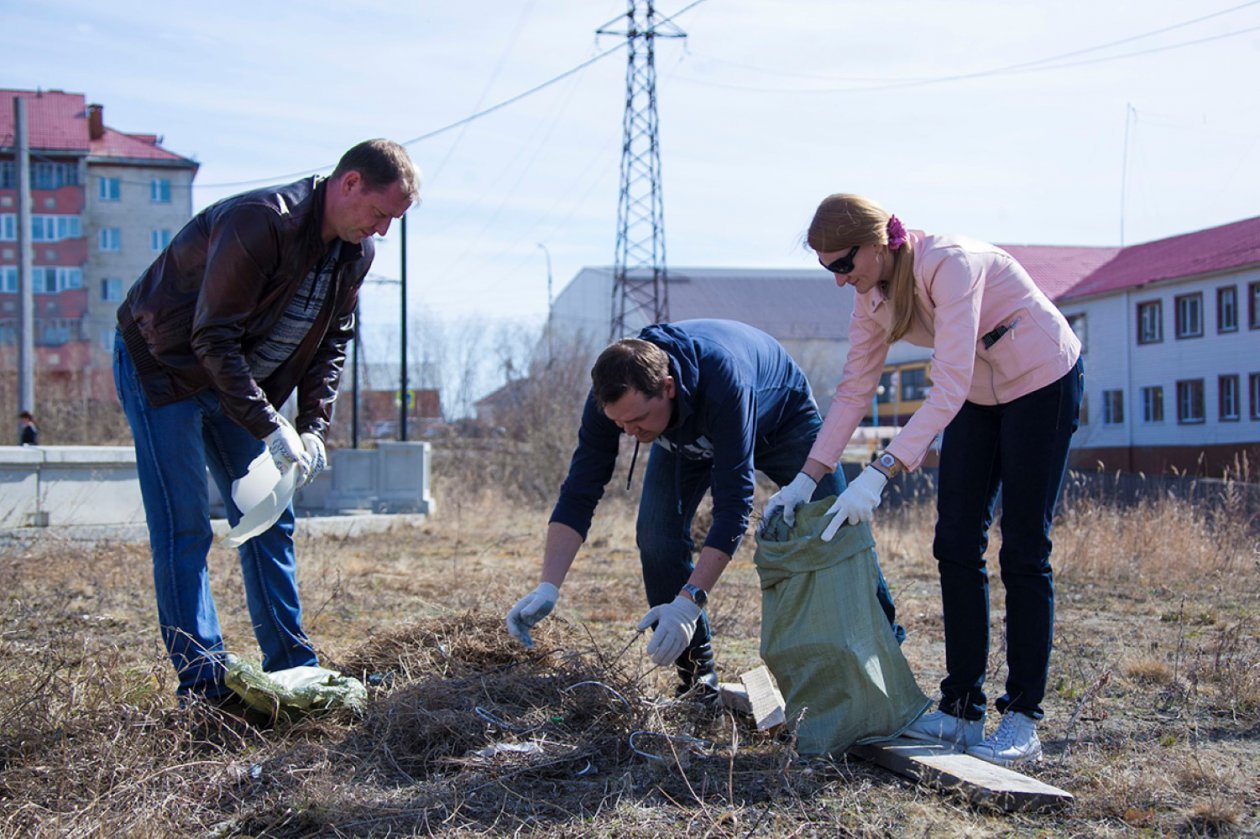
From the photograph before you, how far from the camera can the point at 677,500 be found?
12.3 ft

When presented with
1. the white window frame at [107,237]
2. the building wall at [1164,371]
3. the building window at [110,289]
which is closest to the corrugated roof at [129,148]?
the white window frame at [107,237]

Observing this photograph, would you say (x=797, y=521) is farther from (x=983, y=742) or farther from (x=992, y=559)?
(x=992, y=559)

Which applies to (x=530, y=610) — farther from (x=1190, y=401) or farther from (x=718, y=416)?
(x=1190, y=401)

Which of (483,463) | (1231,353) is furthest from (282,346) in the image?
(1231,353)

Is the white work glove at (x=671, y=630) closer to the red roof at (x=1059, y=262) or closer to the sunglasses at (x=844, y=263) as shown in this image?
the sunglasses at (x=844, y=263)

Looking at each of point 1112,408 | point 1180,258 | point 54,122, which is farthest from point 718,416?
point 54,122

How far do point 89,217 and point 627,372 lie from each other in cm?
5286

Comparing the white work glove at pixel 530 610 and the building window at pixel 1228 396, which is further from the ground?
the building window at pixel 1228 396

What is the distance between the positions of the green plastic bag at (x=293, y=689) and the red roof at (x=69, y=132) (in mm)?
50674

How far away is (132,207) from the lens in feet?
161

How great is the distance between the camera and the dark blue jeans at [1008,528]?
3035mm

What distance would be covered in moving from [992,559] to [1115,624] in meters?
2.51

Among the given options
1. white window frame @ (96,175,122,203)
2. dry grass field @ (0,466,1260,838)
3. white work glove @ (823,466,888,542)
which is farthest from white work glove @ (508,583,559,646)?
white window frame @ (96,175,122,203)

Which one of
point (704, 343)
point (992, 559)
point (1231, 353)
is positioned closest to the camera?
point (704, 343)
